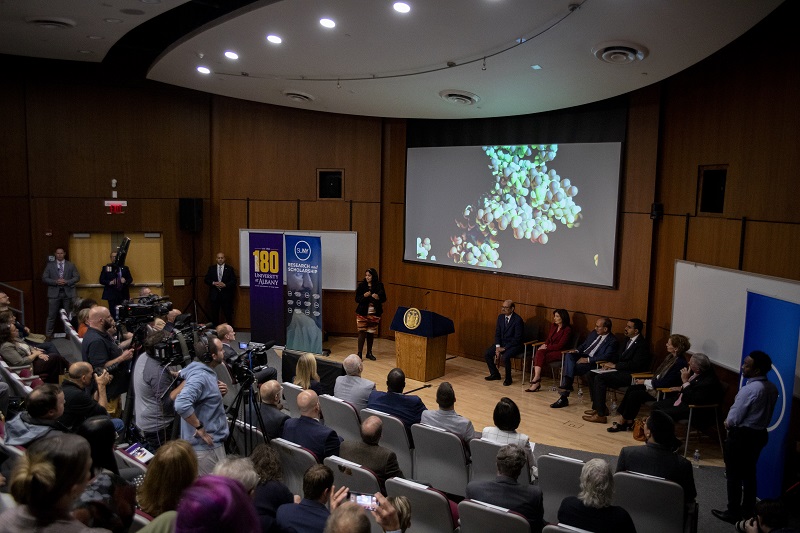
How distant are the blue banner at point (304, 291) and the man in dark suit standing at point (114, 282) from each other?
2.76m

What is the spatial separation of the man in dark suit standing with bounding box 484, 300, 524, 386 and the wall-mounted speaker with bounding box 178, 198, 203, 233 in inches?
225

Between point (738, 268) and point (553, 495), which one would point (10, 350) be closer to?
point (553, 495)

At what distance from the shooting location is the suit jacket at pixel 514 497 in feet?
11.8

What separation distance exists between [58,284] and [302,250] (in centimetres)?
396

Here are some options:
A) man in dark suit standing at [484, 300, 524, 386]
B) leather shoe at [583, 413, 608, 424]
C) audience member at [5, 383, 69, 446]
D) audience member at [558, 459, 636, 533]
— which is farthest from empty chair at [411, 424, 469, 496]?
man in dark suit standing at [484, 300, 524, 386]

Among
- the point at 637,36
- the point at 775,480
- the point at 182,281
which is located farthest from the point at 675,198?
the point at 182,281

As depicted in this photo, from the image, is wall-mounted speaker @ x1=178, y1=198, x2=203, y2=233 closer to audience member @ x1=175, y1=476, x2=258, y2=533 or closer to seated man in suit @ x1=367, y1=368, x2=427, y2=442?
seated man in suit @ x1=367, y1=368, x2=427, y2=442

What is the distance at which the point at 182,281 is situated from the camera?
1140cm

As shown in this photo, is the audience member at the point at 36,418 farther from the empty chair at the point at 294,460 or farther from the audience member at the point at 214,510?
the audience member at the point at 214,510

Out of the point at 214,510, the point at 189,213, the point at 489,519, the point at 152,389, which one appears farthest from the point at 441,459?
the point at 189,213

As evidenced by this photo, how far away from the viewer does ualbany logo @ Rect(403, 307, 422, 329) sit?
892 cm

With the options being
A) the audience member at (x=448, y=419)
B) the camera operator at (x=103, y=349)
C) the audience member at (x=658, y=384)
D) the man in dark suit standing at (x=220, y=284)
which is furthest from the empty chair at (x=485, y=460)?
the man in dark suit standing at (x=220, y=284)

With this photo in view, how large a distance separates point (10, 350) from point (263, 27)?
4.19 m

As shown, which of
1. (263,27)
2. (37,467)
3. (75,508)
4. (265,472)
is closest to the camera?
(37,467)
